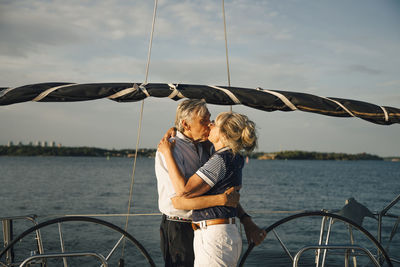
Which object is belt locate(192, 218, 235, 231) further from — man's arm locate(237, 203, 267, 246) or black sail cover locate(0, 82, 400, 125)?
black sail cover locate(0, 82, 400, 125)

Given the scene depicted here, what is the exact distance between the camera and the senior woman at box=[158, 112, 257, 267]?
205 centimetres

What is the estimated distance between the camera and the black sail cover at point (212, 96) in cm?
257

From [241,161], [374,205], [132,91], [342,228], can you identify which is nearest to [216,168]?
[241,161]

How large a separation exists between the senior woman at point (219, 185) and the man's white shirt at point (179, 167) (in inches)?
3.9

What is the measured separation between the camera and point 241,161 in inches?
85.8

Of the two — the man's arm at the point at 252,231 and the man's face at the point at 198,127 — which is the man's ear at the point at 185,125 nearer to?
the man's face at the point at 198,127

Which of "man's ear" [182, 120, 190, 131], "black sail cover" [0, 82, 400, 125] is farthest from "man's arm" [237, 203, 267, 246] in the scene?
"black sail cover" [0, 82, 400, 125]

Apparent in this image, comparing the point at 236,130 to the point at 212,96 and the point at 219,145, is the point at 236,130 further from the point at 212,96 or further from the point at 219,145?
the point at 212,96

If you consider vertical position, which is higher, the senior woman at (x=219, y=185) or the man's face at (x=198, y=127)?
the man's face at (x=198, y=127)

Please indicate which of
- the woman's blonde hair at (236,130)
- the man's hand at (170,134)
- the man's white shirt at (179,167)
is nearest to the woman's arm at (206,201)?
the man's white shirt at (179,167)

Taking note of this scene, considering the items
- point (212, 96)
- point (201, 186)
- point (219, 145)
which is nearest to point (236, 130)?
point (219, 145)

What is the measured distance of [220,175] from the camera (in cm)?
207

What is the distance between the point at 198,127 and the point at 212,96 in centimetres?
61

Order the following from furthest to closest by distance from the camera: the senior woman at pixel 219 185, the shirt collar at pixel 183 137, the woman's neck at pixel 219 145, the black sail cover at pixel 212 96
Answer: the black sail cover at pixel 212 96 → the shirt collar at pixel 183 137 → the woman's neck at pixel 219 145 → the senior woman at pixel 219 185
